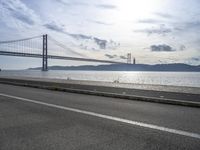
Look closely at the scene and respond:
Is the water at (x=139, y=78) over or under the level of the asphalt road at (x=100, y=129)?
under

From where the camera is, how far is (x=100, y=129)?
21.3ft

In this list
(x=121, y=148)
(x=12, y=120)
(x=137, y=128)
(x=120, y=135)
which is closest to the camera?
(x=121, y=148)

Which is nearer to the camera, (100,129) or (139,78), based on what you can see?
(100,129)

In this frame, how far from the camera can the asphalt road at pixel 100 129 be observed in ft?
17.2

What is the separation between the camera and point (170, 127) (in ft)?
21.7

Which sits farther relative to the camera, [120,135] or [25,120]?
[25,120]

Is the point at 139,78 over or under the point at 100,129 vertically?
under

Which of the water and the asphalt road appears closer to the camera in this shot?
the asphalt road

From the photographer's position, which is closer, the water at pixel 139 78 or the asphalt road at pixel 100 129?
the asphalt road at pixel 100 129

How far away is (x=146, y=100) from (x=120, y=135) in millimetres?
6352

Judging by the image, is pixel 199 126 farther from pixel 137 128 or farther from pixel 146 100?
pixel 146 100

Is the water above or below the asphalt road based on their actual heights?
below

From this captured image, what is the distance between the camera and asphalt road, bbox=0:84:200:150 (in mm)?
5242

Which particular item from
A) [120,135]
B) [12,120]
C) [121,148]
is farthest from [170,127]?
[12,120]
